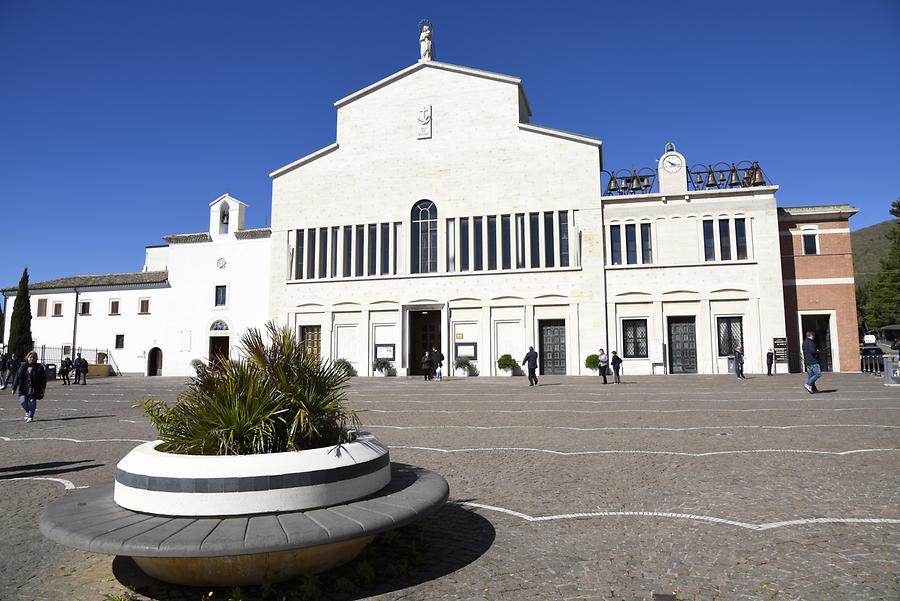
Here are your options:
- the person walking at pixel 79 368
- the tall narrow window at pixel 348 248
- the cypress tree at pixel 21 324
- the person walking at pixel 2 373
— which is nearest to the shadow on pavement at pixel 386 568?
the tall narrow window at pixel 348 248

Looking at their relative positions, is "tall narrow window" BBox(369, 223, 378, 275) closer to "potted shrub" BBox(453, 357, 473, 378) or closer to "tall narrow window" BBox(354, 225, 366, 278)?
"tall narrow window" BBox(354, 225, 366, 278)

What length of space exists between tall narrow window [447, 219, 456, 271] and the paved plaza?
882 inches

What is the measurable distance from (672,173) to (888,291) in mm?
41817

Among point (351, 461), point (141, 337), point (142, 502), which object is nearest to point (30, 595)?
point (142, 502)

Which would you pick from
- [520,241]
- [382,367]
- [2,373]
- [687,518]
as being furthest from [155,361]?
[687,518]

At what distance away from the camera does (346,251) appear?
38.3 metres

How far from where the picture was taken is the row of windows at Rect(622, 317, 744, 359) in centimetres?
3241

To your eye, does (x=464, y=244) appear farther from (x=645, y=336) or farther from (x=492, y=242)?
(x=645, y=336)

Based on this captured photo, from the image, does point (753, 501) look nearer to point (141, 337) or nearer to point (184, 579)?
point (184, 579)

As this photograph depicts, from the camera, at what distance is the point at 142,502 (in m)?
4.25

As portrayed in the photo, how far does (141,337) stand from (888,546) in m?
45.5

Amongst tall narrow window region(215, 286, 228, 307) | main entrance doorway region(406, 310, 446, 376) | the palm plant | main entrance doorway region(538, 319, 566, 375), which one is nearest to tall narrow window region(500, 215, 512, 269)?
main entrance doorway region(538, 319, 566, 375)

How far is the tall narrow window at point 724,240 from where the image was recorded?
33062 mm

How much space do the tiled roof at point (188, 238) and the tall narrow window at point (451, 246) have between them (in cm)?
1778
